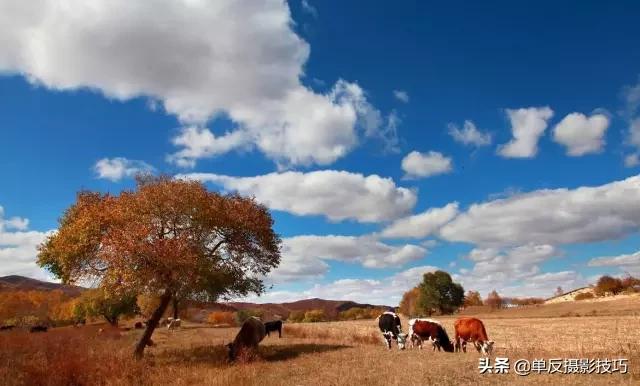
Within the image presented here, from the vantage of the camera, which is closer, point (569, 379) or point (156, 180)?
point (569, 379)

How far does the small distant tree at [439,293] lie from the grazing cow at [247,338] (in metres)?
A: 101

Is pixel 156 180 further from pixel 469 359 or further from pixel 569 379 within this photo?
pixel 569 379

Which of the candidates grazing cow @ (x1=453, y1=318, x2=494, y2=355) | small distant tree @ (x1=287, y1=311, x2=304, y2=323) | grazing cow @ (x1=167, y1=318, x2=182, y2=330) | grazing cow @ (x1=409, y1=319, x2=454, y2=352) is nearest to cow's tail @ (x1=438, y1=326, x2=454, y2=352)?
grazing cow @ (x1=409, y1=319, x2=454, y2=352)

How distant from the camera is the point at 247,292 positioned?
99.2 ft

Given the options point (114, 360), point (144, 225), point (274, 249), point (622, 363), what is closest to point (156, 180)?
point (144, 225)

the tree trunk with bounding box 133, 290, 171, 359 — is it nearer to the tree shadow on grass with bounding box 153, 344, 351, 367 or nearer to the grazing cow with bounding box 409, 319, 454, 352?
the tree shadow on grass with bounding box 153, 344, 351, 367

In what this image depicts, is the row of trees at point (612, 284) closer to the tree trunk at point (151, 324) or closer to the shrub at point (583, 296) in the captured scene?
the shrub at point (583, 296)

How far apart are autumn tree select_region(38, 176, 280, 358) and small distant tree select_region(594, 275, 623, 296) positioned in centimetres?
17323

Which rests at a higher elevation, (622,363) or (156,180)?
(156,180)

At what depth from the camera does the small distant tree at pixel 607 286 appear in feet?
550

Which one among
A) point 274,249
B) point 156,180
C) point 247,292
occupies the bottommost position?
point 247,292

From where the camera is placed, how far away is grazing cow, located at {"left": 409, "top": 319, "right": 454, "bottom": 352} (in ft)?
96.7

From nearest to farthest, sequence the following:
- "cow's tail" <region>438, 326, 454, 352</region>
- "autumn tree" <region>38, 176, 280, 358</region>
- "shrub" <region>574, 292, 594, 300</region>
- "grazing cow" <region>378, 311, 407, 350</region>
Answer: "autumn tree" <region>38, 176, 280, 358</region> < "cow's tail" <region>438, 326, 454, 352</region> < "grazing cow" <region>378, 311, 407, 350</region> < "shrub" <region>574, 292, 594, 300</region>

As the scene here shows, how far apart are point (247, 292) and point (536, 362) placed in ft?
56.6
